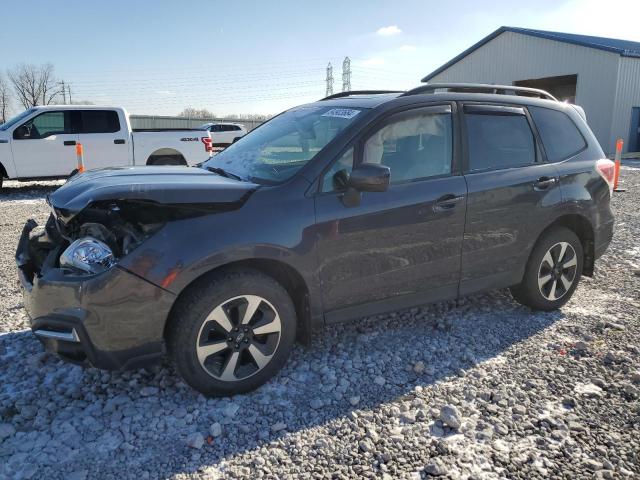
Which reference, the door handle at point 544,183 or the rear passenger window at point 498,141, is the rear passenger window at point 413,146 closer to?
the rear passenger window at point 498,141

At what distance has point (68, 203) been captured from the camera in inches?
116

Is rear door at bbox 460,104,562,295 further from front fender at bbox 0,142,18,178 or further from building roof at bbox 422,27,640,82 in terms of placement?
building roof at bbox 422,27,640,82

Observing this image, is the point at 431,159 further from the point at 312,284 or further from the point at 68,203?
the point at 68,203

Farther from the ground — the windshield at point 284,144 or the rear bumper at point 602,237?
the windshield at point 284,144

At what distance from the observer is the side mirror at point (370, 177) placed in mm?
3095

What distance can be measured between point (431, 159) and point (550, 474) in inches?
83.9

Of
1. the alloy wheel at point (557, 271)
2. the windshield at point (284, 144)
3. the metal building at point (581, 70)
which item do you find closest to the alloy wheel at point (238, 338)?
the windshield at point (284, 144)

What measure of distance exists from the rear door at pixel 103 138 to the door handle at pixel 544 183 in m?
10.1

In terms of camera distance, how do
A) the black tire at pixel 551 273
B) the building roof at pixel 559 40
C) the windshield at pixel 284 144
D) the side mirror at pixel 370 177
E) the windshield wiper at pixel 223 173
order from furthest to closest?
the building roof at pixel 559 40 → the black tire at pixel 551 273 → the windshield wiper at pixel 223 173 → the windshield at pixel 284 144 → the side mirror at pixel 370 177

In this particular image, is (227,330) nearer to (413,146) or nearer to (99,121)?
(413,146)

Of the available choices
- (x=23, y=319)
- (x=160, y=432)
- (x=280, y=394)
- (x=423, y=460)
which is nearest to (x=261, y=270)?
(x=280, y=394)

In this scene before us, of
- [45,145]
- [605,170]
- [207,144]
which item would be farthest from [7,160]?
[605,170]

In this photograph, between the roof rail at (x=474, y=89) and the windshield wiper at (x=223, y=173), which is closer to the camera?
the windshield wiper at (x=223, y=173)

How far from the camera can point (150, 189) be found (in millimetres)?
2855
